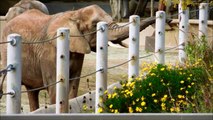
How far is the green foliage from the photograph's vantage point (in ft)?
28.4

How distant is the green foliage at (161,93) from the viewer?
8.66m

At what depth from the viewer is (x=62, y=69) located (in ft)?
29.3

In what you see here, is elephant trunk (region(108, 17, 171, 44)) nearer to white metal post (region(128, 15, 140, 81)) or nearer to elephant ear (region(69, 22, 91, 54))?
elephant ear (region(69, 22, 91, 54))

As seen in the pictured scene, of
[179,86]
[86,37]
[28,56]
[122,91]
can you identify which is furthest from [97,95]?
[28,56]

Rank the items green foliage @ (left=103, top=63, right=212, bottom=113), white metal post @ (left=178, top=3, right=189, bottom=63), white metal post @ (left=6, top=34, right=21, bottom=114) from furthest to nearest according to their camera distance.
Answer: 1. white metal post @ (left=178, top=3, right=189, bottom=63)
2. green foliage @ (left=103, top=63, right=212, bottom=113)
3. white metal post @ (left=6, top=34, right=21, bottom=114)

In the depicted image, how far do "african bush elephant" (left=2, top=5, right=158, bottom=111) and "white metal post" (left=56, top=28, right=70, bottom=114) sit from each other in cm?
240

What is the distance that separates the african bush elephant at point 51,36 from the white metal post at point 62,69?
2.40 meters

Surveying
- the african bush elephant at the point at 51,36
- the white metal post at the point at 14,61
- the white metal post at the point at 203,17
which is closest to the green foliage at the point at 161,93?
the white metal post at the point at 14,61

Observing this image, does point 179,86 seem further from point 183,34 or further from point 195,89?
point 183,34

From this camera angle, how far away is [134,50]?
1041 centimetres

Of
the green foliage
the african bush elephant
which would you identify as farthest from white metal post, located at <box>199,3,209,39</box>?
the green foliage
